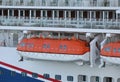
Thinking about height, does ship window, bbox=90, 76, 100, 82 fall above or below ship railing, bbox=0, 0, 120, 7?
below

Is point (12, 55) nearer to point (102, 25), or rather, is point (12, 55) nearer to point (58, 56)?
point (58, 56)

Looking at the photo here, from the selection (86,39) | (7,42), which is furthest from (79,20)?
(7,42)

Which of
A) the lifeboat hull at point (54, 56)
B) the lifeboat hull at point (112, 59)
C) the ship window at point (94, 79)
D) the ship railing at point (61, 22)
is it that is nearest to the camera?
the lifeboat hull at point (112, 59)

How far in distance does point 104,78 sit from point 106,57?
134 cm

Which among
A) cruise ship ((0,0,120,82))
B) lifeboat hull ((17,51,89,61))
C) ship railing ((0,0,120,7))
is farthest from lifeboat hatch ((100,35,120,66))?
ship railing ((0,0,120,7))

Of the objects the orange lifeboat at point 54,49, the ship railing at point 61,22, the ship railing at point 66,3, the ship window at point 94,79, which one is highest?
the ship railing at point 66,3

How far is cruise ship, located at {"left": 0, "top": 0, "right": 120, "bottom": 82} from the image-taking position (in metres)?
18.7

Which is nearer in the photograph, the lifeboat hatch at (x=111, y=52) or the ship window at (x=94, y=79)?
the lifeboat hatch at (x=111, y=52)

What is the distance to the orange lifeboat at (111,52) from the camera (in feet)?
58.9

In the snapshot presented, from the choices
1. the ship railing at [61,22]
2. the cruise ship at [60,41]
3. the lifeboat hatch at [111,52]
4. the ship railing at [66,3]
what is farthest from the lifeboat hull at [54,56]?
the ship railing at [66,3]

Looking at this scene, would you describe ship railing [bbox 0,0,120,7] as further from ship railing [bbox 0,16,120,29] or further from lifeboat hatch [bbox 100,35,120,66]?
lifeboat hatch [bbox 100,35,120,66]

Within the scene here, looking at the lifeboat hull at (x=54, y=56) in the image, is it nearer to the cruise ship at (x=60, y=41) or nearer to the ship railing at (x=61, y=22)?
the cruise ship at (x=60, y=41)

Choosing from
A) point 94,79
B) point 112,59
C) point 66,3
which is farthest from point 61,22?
point 112,59

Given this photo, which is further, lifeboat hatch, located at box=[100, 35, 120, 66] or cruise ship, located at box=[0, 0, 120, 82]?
cruise ship, located at box=[0, 0, 120, 82]
